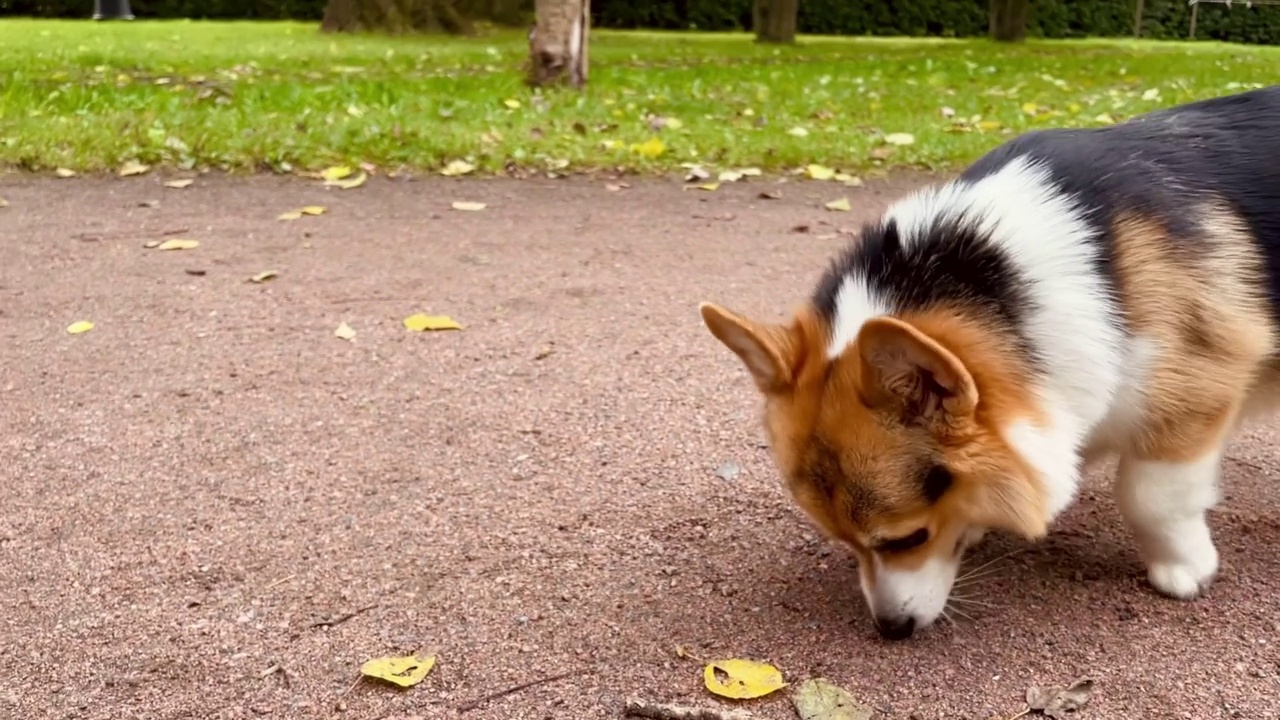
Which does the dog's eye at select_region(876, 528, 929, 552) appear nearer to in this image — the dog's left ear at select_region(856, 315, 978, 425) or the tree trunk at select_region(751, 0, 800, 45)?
the dog's left ear at select_region(856, 315, 978, 425)

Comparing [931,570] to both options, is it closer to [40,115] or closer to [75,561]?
[75,561]

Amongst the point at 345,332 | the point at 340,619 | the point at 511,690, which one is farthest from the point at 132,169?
the point at 511,690

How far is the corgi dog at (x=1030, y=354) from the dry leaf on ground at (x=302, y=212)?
4.14m

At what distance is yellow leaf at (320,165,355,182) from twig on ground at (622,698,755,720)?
5.31 meters

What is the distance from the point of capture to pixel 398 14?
20656 millimetres

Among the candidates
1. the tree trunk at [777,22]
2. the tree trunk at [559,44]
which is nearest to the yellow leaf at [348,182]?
the tree trunk at [559,44]

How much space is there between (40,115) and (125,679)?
7.04 metres

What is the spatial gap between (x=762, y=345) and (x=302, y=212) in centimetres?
440

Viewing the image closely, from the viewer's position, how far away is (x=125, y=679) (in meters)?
2.21

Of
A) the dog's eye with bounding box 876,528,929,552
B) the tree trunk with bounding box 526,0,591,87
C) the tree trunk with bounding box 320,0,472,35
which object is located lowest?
the dog's eye with bounding box 876,528,929,552

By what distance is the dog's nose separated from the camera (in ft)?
7.45

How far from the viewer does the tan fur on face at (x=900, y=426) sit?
205 centimetres

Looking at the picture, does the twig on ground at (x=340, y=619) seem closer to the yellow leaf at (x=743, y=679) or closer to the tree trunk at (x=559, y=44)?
the yellow leaf at (x=743, y=679)

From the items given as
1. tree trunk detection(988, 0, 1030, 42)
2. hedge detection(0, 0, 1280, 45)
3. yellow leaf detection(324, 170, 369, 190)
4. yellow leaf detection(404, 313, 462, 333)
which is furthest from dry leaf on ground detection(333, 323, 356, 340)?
hedge detection(0, 0, 1280, 45)
